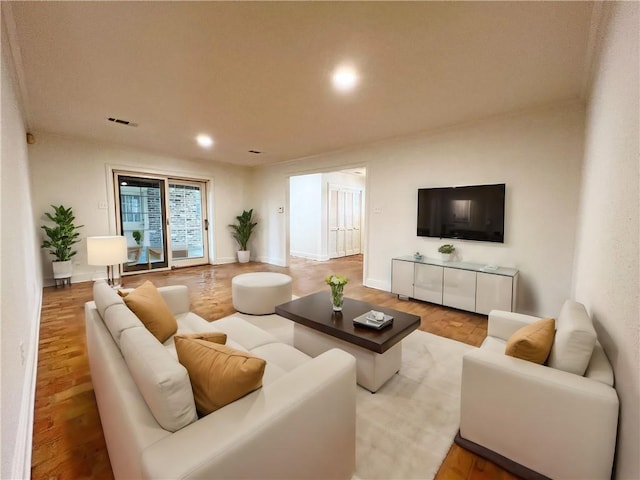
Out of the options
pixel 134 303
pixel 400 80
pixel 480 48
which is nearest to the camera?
pixel 134 303

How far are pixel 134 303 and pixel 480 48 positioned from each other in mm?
3022

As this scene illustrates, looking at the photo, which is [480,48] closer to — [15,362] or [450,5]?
[450,5]

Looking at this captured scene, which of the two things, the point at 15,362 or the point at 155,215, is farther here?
the point at 155,215

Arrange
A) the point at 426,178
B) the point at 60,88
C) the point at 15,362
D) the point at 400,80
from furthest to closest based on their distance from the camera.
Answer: the point at 426,178 < the point at 60,88 < the point at 400,80 < the point at 15,362

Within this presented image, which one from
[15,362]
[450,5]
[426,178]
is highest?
[450,5]

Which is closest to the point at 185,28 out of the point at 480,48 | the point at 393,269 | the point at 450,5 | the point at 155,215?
the point at 450,5

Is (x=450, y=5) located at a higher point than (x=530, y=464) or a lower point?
higher

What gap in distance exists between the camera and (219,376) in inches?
39.2

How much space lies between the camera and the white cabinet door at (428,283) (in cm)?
377

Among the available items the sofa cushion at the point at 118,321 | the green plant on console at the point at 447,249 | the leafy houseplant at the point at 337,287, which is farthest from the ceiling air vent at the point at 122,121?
the green plant on console at the point at 447,249

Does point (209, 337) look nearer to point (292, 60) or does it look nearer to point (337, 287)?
point (337, 287)

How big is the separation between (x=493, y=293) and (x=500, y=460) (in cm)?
227

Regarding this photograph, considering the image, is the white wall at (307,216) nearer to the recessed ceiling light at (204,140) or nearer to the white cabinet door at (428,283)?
the recessed ceiling light at (204,140)

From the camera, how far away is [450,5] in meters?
1.66
